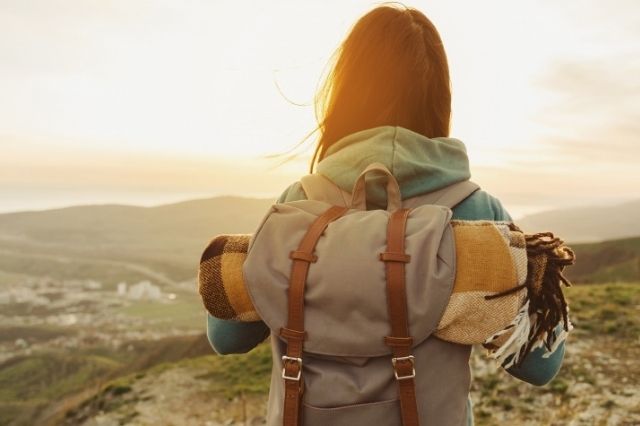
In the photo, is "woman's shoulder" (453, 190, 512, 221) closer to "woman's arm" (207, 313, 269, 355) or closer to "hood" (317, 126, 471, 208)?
"hood" (317, 126, 471, 208)

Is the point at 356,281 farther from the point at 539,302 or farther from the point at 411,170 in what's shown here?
the point at 539,302

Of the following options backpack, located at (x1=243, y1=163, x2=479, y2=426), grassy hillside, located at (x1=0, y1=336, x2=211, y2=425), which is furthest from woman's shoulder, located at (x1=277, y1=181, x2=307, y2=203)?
grassy hillside, located at (x1=0, y1=336, x2=211, y2=425)

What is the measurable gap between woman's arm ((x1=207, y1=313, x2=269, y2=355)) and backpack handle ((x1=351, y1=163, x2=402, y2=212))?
545mm

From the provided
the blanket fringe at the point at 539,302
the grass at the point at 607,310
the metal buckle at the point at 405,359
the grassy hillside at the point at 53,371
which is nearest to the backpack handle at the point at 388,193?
the blanket fringe at the point at 539,302

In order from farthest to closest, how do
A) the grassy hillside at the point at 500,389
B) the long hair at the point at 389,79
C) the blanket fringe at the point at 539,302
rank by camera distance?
1. the grassy hillside at the point at 500,389
2. the long hair at the point at 389,79
3. the blanket fringe at the point at 539,302

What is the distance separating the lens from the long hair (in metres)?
1.80

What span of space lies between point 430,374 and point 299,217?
2.06 ft

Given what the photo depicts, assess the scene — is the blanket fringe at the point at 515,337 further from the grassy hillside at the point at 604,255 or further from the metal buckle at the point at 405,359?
the grassy hillside at the point at 604,255

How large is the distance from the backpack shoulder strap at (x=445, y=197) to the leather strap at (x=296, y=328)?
1.16 feet

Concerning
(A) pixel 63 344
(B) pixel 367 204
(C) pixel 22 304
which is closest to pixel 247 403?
(B) pixel 367 204

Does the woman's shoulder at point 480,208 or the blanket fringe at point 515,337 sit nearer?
the blanket fringe at point 515,337

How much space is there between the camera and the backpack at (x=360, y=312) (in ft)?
4.83

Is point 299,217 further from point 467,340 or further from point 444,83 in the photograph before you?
point 444,83

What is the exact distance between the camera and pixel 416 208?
5.36 feet
